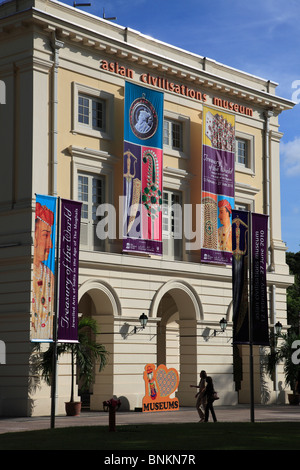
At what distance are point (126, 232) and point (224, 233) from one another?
5572mm

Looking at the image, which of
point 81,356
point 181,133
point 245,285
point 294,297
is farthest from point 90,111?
point 294,297

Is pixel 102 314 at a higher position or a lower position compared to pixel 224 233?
lower

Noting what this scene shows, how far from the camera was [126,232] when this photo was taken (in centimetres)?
3181

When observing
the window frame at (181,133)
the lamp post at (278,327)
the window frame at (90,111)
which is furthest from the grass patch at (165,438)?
the lamp post at (278,327)

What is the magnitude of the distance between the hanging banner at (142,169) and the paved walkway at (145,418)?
5.93m

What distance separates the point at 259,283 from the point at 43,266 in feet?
20.9

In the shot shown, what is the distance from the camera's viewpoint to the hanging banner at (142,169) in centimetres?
3206

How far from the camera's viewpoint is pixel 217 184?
35562mm

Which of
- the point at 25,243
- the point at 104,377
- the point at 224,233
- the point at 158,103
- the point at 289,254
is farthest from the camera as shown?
the point at 289,254

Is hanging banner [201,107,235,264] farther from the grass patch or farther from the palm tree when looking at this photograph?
the grass patch

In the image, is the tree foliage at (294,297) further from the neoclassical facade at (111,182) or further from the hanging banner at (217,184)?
the hanging banner at (217,184)

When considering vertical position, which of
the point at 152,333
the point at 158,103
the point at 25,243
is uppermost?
the point at 158,103
